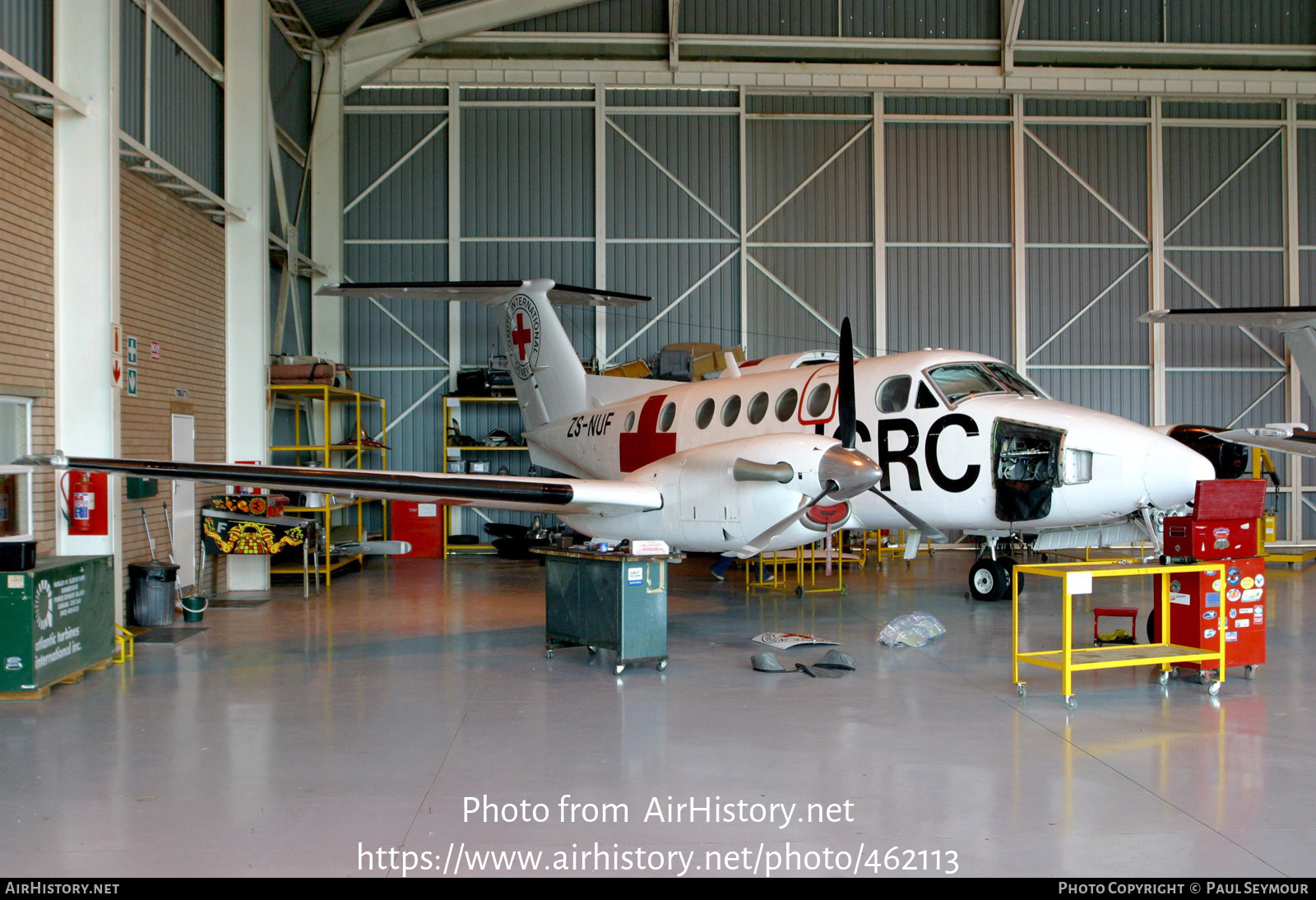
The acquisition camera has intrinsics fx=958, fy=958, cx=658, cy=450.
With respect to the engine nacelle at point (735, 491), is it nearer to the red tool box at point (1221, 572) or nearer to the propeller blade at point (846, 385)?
the propeller blade at point (846, 385)

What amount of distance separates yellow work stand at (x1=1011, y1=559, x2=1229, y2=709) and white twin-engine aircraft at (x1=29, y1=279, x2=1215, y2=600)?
1.94 metres

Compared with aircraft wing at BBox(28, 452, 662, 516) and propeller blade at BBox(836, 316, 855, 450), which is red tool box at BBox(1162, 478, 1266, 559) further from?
aircraft wing at BBox(28, 452, 662, 516)

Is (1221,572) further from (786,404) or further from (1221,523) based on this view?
(786,404)

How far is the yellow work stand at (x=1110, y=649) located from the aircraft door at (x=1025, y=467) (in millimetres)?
2134

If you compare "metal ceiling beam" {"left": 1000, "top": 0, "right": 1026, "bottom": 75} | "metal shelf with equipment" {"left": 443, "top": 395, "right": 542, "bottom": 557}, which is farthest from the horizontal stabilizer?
"metal shelf with equipment" {"left": 443, "top": 395, "right": 542, "bottom": 557}

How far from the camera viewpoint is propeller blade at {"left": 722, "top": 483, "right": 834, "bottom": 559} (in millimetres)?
8797

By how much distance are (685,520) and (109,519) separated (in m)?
6.01

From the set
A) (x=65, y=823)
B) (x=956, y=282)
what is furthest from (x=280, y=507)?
(x=956, y=282)

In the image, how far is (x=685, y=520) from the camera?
9.57 meters

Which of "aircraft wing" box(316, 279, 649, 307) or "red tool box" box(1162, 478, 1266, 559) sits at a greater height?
"aircraft wing" box(316, 279, 649, 307)

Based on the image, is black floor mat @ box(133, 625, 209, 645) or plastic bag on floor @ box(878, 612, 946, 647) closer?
plastic bag on floor @ box(878, 612, 946, 647)

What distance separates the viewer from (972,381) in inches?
435

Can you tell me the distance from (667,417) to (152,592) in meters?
6.82

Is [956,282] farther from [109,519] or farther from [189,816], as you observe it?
[189,816]
